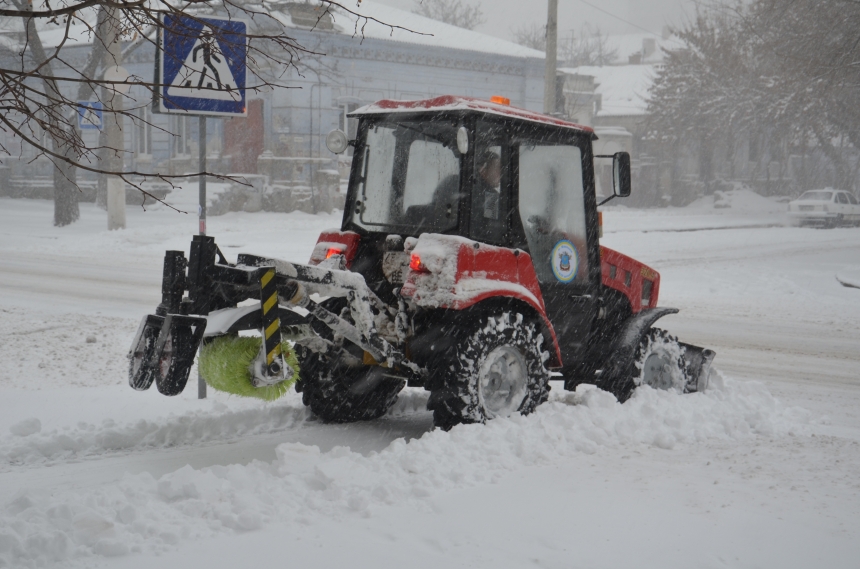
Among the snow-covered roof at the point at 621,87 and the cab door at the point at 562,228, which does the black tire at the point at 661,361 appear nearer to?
the cab door at the point at 562,228

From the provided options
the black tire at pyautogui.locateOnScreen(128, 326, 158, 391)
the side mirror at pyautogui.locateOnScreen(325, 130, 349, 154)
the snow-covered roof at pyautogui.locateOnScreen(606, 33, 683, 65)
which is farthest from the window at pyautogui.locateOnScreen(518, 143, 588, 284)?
the snow-covered roof at pyautogui.locateOnScreen(606, 33, 683, 65)

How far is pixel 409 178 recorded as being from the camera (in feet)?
21.0

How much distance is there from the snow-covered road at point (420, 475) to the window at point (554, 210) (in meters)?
0.96

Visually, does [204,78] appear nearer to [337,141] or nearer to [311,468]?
[337,141]

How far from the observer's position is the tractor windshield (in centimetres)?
604

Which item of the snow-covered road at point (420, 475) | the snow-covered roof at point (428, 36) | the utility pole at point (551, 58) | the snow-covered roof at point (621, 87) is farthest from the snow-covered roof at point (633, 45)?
the snow-covered road at point (420, 475)

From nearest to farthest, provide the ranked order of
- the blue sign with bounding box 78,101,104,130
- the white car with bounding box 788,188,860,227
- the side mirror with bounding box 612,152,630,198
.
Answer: the blue sign with bounding box 78,101,104,130, the side mirror with bounding box 612,152,630,198, the white car with bounding box 788,188,860,227

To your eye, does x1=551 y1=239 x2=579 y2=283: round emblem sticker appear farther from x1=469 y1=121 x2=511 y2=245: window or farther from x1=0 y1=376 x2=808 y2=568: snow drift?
x1=0 y1=376 x2=808 y2=568: snow drift

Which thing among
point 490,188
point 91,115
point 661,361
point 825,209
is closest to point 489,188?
point 490,188

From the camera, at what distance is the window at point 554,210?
6289 millimetres

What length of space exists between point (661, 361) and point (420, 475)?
9.56ft

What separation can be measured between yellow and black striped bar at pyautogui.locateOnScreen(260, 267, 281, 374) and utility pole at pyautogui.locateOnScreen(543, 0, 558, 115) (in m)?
16.4

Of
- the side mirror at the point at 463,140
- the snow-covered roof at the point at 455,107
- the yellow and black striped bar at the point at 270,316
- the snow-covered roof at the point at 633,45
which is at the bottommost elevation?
the yellow and black striped bar at the point at 270,316

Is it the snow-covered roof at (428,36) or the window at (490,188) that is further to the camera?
the snow-covered roof at (428,36)
